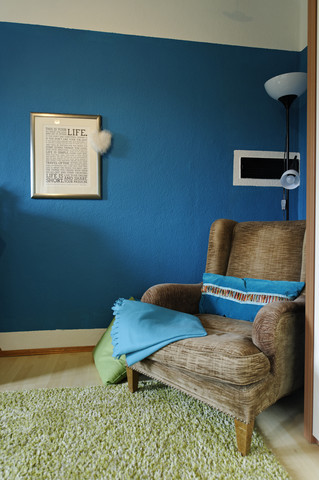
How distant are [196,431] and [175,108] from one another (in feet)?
7.19

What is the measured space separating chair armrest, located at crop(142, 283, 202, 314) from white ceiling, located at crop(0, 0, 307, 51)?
1.93 metres

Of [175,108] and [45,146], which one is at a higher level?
[175,108]

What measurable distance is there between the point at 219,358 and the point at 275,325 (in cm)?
27

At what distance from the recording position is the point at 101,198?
255cm

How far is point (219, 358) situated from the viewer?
1.32m

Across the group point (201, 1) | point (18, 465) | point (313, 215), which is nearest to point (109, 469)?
point (18, 465)

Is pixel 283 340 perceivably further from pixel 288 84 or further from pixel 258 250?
pixel 288 84

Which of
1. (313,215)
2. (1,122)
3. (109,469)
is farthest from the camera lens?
(1,122)

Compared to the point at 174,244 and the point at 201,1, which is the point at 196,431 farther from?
the point at 201,1

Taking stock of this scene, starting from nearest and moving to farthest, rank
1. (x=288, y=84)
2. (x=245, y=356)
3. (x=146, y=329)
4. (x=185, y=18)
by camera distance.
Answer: (x=245, y=356)
(x=146, y=329)
(x=288, y=84)
(x=185, y=18)

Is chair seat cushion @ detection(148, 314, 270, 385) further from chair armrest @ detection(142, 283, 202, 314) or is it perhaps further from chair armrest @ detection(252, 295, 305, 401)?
chair armrest @ detection(142, 283, 202, 314)

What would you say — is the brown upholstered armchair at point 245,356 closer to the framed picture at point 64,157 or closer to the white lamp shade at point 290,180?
the white lamp shade at point 290,180

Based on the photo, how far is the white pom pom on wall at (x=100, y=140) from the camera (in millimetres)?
2502

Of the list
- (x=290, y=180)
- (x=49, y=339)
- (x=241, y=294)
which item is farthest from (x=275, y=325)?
(x=49, y=339)
